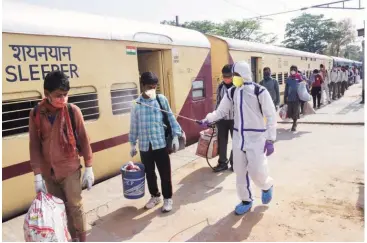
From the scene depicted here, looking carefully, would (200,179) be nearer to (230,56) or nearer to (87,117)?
(87,117)

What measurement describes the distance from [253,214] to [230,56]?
17.9ft

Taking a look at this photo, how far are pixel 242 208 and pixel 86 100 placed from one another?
2612 mm

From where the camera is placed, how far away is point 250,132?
3502mm

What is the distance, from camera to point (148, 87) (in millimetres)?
3568

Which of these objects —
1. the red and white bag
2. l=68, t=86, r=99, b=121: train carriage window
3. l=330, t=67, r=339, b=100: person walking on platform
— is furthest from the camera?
l=330, t=67, r=339, b=100: person walking on platform

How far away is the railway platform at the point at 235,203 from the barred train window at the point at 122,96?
1.09 meters

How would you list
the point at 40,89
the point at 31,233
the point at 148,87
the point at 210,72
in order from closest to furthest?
the point at 31,233 → the point at 148,87 → the point at 40,89 → the point at 210,72

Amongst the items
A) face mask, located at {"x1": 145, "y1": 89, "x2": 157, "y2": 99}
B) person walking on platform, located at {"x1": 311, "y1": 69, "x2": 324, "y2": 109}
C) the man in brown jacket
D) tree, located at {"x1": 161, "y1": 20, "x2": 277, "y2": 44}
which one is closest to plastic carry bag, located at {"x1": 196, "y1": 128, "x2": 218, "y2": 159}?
face mask, located at {"x1": 145, "y1": 89, "x2": 157, "y2": 99}

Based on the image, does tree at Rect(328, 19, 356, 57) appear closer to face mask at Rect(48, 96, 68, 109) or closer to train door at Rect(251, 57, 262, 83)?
train door at Rect(251, 57, 262, 83)

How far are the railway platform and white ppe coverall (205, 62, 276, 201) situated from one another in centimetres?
44

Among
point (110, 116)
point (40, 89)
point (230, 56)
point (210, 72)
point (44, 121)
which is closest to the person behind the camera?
point (44, 121)

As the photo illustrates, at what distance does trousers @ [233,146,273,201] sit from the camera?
350cm

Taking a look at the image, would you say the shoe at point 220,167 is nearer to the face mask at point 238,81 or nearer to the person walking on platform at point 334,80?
the face mask at point 238,81

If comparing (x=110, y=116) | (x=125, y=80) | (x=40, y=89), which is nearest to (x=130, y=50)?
(x=125, y=80)
